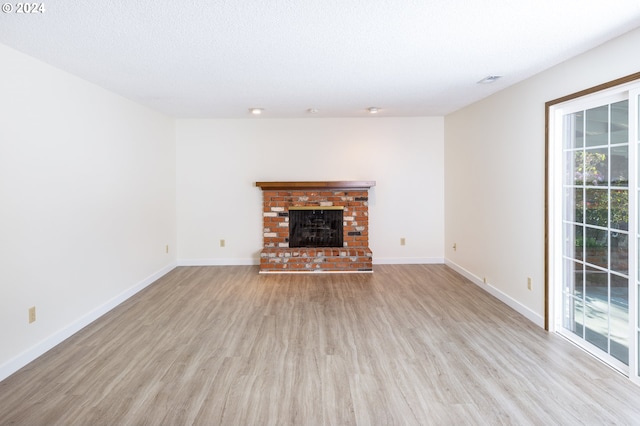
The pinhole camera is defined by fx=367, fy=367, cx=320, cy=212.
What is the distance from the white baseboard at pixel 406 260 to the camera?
5.83 meters

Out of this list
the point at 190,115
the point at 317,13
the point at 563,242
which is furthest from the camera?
the point at 190,115

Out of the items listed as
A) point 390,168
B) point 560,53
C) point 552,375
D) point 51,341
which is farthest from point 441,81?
point 51,341

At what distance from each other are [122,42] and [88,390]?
2299mm

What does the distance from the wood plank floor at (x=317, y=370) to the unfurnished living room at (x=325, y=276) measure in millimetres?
19

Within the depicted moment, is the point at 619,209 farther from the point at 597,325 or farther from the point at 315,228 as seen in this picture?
the point at 315,228

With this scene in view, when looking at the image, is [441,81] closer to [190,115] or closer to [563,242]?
[563,242]

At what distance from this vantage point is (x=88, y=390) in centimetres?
231

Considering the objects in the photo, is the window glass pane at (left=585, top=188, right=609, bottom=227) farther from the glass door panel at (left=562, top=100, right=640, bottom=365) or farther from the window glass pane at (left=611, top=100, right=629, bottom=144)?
the window glass pane at (left=611, top=100, right=629, bottom=144)

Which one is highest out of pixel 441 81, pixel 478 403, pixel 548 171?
pixel 441 81

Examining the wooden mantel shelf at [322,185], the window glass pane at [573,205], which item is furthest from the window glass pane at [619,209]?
the wooden mantel shelf at [322,185]

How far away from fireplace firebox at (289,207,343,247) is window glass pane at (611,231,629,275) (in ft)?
11.7

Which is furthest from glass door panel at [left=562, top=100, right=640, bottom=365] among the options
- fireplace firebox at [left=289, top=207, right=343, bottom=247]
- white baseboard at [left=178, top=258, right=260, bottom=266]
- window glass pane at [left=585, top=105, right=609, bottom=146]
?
white baseboard at [left=178, top=258, right=260, bottom=266]

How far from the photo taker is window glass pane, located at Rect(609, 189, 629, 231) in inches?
97.5

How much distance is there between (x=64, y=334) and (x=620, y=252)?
4.34 metres
